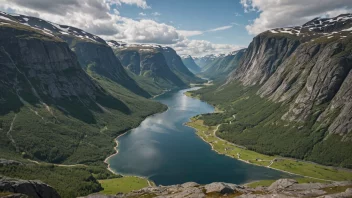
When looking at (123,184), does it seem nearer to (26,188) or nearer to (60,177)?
(60,177)

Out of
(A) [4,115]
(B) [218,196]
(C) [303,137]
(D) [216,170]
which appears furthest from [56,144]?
(C) [303,137]

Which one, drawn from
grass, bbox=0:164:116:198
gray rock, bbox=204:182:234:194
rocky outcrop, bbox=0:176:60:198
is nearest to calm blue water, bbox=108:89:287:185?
grass, bbox=0:164:116:198

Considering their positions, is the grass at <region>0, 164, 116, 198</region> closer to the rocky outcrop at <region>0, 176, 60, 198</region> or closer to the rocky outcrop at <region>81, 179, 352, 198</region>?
the rocky outcrop at <region>81, 179, 352, 198</region>

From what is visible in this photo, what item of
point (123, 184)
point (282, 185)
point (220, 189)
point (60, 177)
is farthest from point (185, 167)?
point (282, 185)

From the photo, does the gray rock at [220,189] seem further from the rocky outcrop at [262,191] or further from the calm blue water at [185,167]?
the calm blue water at [185,167]

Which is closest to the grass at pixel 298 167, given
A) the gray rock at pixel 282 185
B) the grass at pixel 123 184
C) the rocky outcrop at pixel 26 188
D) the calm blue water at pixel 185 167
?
the calm blue water at pixel 185 167

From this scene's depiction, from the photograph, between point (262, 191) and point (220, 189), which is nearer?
point (220, 189)

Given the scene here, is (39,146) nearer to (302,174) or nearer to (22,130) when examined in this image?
(22,130)
